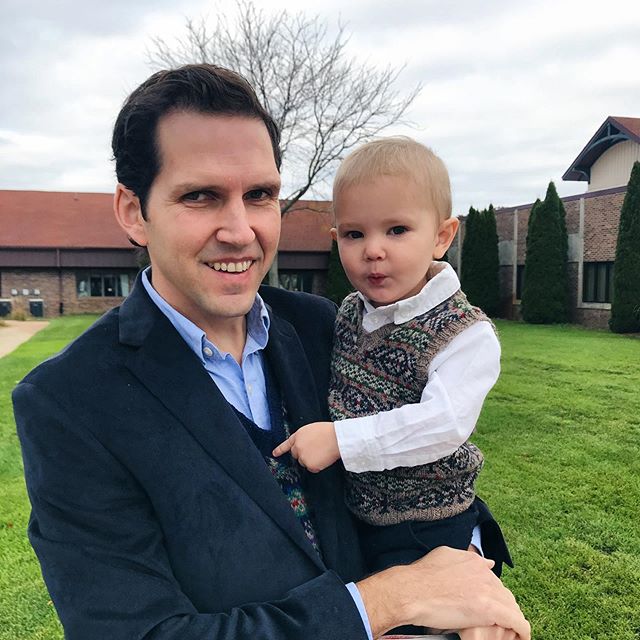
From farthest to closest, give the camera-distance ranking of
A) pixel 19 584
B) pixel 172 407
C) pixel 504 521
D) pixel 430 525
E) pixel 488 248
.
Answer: pixel 488 248 → pixel 504 521 → pixel 19 584 → pixel 430 525 → pixel 172 407

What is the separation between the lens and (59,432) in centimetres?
137

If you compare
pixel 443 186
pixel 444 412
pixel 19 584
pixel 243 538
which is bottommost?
pixel 19 584

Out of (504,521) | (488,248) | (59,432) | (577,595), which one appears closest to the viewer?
(59,432)

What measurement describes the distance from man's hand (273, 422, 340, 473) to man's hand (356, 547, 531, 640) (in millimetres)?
326

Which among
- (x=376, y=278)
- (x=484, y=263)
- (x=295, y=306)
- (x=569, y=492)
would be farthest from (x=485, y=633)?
(x=484, y=263)

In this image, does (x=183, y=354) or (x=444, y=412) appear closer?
(x=183, y=354)

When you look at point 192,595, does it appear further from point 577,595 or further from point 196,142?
point 577,595

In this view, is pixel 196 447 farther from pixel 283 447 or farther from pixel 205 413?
pixel 283 447

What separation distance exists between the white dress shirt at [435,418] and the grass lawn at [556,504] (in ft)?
9.05

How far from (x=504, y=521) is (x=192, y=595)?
443 centimetres

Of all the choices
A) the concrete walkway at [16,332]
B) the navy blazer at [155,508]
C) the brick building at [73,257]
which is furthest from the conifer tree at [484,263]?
the navy blazer at [155,508]

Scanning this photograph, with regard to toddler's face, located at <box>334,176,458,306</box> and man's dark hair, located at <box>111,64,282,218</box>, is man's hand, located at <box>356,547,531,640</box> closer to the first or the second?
toddler's face, located at <box>334,176,458,306</box>

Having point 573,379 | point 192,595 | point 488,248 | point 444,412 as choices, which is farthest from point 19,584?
point 488,248

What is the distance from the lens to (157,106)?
164cm
